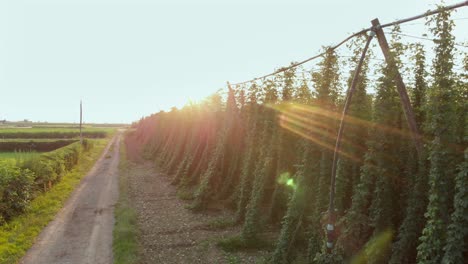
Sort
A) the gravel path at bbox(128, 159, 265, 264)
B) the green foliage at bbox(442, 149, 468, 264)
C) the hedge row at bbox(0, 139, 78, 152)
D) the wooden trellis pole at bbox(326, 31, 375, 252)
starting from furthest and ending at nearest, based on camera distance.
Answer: the hedge row at bbox(0, 139, 78, 152)
the gravel path at bbox(128, 159, 265, 264)
the wooden trellis pole at bbox(326, 31, 375, 252)
the green foliage at bbox(442, 149, 468, 264)

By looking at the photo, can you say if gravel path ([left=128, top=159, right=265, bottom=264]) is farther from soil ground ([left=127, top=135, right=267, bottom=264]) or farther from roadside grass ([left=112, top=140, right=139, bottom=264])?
roadside grass ([left=112, top=140, right=139, bottom=264])

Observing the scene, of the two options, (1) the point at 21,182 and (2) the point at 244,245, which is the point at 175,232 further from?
(1) the point at 21,182

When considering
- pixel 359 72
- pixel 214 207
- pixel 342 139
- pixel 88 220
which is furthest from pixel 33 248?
pixel 359 72

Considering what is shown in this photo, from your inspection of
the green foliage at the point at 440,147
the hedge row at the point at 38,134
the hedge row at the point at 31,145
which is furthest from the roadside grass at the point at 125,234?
the hedge row at the point at 38,134

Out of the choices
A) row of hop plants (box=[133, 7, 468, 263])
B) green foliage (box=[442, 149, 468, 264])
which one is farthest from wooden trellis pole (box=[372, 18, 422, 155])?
green foliage (box=[442, 149, 468, 264])

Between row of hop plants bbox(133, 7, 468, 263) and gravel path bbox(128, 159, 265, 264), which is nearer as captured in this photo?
row of hop plants bbox(133, 7, 468, 263)

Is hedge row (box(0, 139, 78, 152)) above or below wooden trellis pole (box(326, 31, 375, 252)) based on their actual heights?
below

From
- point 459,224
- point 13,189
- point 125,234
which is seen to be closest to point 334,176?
point 459,224

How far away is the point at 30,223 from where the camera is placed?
14609 millimetres

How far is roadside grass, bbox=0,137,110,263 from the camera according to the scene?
11.6 meters

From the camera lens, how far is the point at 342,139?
27.3ft

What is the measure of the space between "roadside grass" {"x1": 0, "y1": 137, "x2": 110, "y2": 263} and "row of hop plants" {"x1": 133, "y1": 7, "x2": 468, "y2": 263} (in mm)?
7431

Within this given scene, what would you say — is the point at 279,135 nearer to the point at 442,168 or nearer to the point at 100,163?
the point at 442,168

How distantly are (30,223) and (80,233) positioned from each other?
2772 millimetres
